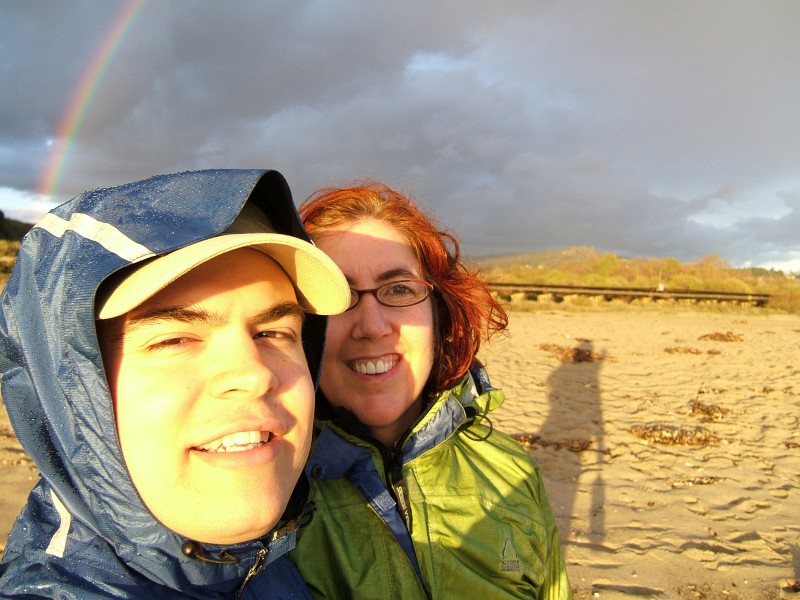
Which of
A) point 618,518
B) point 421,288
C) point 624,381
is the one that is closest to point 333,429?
point 421,288

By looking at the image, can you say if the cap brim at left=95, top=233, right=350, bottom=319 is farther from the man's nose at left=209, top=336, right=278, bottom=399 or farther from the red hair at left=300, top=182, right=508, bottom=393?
the red hair at left=300, top=182, right=508, bottom=393

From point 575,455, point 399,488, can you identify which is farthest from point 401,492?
point 575,455

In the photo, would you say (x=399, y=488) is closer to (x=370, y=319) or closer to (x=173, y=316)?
(x=370, y=319)

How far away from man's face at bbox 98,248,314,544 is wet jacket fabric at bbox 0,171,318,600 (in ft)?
0.17

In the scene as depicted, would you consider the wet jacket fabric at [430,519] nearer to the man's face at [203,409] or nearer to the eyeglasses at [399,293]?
the eyeglasses at [399,293]

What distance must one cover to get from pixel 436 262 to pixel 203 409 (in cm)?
136

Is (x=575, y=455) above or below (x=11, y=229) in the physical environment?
below

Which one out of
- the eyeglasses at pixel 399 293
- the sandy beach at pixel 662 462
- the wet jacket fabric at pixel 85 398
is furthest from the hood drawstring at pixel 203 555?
the sandy beach at pixel 662 462

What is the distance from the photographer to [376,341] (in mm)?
1983

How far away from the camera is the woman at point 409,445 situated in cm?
164

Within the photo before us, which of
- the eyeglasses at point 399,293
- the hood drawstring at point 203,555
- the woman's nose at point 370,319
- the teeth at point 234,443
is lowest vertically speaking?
the hood drawstring at point 203,555

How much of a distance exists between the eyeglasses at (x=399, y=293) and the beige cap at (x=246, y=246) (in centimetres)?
57

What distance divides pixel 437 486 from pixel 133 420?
3.64ft

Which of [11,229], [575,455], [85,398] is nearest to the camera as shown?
[85,398]
